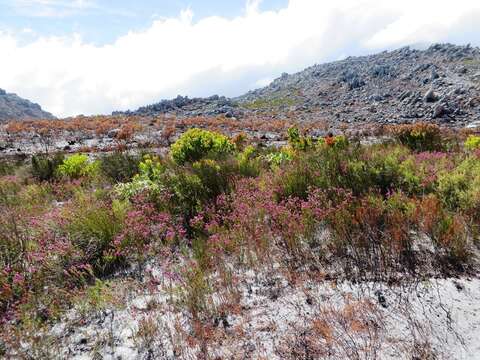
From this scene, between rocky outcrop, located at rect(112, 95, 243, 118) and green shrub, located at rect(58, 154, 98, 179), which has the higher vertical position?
rocky outcrop, located at rect(112, 95, 243, 118)

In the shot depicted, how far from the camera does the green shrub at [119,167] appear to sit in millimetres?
10148

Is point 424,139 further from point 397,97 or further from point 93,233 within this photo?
point 397,97

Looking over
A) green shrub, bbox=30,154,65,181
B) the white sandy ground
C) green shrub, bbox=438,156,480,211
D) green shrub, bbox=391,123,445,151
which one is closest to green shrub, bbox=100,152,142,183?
green shrub, bbox=30,154,65,181

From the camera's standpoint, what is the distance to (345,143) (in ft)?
29.4

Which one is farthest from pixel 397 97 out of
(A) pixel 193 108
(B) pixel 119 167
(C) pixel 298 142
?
(B) pixel 119 167

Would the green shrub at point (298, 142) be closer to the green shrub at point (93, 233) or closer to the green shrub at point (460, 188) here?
the green shrub at point (460, 188)

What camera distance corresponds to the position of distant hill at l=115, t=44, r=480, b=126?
1205 inches

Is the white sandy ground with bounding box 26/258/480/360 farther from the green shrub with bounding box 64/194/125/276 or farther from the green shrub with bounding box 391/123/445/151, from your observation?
the green shrub with bounding box 391/123/445/151

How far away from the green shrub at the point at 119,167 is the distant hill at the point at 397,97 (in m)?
24.4

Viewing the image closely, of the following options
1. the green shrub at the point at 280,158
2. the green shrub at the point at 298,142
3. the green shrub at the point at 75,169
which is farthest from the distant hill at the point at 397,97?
the green shrub at the point at 75,169

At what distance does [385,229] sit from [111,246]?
367cm

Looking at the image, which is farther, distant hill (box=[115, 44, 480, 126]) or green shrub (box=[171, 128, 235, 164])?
distant hill (box=[115, 44, 480, 126])

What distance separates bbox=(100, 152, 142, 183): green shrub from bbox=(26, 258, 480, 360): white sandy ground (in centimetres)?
653

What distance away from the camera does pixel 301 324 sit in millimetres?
3457
